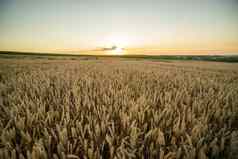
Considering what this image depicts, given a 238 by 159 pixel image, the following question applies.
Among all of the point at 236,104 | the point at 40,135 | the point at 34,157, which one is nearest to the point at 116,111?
the point at 40,135

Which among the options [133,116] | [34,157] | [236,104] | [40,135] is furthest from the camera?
[236,104]

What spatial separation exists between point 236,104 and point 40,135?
189 cm

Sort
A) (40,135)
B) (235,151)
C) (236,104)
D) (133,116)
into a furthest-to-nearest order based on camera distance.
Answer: (236,104) → (133,116) → (40,135) → (235,151)

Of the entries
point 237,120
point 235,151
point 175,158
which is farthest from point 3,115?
point 237,120

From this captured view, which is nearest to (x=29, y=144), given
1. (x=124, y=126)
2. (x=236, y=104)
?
(x=124, y=126)

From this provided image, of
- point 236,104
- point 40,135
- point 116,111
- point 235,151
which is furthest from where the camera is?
point 236,104

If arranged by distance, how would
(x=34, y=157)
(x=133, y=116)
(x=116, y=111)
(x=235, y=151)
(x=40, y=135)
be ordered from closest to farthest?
1. (x=34, y=157)
2. (x=235, y=151)
3. (x=40, y=135)
4. (x=133, y=116)
5. (x=116, y=111)

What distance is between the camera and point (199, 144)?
80 centimetres

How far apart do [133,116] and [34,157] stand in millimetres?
708

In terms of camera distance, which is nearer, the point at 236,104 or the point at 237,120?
the point at 237,120

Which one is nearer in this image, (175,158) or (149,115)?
(175,158)

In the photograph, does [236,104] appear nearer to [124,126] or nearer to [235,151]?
[235,151]

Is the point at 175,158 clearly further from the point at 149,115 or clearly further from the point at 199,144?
the point at 149,115

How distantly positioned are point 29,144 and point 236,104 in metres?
1.93
